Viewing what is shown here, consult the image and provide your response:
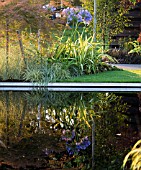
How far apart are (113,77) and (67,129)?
4409 mm

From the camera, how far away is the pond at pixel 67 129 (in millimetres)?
5102

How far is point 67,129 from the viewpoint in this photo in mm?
6629

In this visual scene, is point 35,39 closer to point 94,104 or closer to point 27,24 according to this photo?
point 27,24

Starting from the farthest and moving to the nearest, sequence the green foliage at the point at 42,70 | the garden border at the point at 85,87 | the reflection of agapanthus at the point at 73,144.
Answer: the green foliage at the point at 42,70 < the garden border at the point at 85,87 < the reflection of agapanthus at the point at 73,144

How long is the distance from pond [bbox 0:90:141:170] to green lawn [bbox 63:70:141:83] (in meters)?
0.76

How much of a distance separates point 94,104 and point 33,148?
9.63 feet

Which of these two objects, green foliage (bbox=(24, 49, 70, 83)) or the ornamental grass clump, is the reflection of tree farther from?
the ornamental grass clump

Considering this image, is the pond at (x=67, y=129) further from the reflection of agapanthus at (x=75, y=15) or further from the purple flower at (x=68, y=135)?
the reflection of agapanthus at (x=75, y=15)

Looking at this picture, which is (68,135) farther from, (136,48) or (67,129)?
(136,48)

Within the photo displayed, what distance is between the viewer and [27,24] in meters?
10.7

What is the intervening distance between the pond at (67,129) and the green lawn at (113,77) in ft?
2.50

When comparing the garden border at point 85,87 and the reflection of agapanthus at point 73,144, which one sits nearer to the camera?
the reflection of agapanthus at point 73,144

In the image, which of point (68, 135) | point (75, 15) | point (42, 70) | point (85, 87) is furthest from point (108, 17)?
point (68, 135)

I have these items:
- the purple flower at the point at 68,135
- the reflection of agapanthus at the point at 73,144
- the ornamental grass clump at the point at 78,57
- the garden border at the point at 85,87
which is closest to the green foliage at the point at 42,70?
the garden border at the point at 85,87
